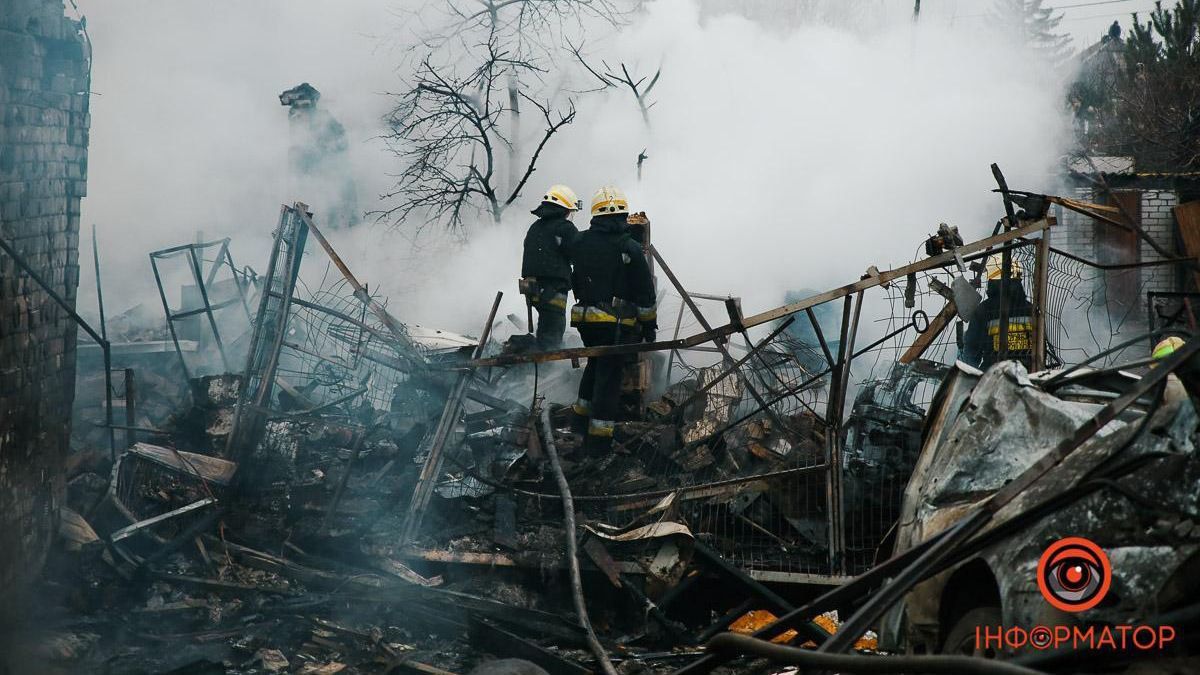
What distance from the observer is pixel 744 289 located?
1580 centimetres

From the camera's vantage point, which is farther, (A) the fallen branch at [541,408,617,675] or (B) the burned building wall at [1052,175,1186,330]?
(B) the burned building wall at [1052,175,1186,330]

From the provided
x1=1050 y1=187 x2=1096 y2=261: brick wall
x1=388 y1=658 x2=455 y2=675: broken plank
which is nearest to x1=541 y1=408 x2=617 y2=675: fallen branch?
x1=388 y1=658 x2=455 y2=675: broken plank

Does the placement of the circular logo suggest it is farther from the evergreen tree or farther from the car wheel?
the evergreen tree

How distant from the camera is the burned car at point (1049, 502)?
266 cm

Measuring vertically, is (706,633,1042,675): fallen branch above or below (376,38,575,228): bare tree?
below

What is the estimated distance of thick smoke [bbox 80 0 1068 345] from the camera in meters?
16.8

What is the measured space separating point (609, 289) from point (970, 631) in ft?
17.4

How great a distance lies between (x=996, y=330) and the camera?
24.5ft

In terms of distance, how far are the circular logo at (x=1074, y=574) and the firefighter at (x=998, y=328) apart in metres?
3.82

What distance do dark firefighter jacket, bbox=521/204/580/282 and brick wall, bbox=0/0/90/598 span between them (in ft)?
11.1

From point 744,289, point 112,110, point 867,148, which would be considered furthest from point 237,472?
point 112,110

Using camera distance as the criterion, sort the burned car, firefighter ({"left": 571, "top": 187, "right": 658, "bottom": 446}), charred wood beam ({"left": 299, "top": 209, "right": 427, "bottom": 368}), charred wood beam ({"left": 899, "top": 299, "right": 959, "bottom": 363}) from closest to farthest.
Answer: the burned car
charred wood beam ({"left": 299, "top": 209, "right": 427, "bottom": 368})
charred wood beam ({"left": 899, "top": 299, "right": 959, "bottom": 363})
firefighter ({"left": 571, "top": 187, "right": 658, "bottom": 446})

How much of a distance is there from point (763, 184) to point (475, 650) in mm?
12793

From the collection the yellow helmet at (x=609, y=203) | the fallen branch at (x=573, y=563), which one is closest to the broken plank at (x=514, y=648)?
the fallen branch at (x=573, y=563)
